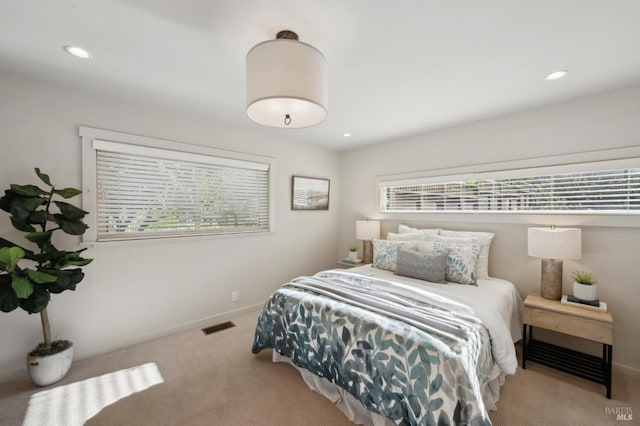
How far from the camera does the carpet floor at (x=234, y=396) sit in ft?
5.67

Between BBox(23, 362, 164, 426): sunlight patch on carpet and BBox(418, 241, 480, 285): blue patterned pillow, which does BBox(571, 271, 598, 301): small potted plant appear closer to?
BBox(418, 241, 480, 285): blue patterned pillow

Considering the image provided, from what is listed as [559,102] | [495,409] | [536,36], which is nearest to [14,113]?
[536,36]

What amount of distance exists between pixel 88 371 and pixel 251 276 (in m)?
1.76

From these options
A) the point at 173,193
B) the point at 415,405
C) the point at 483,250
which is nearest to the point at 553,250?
the point at 483,250

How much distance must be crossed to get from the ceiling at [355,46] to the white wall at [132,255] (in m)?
0.24

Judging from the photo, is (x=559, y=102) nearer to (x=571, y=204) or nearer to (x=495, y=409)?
(x=571, y=204)

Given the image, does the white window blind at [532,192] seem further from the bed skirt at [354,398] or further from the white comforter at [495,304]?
the bed skirt at [354,398]

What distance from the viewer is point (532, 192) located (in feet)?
8.98

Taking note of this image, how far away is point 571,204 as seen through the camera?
2527 mm

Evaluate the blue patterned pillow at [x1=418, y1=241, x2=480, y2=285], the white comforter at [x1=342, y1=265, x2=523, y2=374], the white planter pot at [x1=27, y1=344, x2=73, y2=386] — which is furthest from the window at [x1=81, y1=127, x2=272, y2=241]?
the blue patterned pillow at [x1=418, y1=241, x2=480, y2=285]

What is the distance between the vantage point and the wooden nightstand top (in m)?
2.01

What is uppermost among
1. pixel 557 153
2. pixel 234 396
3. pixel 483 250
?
pixel 557 153

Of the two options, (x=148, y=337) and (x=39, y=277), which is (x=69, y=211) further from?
(x=148, y=337)

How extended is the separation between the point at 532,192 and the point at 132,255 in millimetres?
4187
